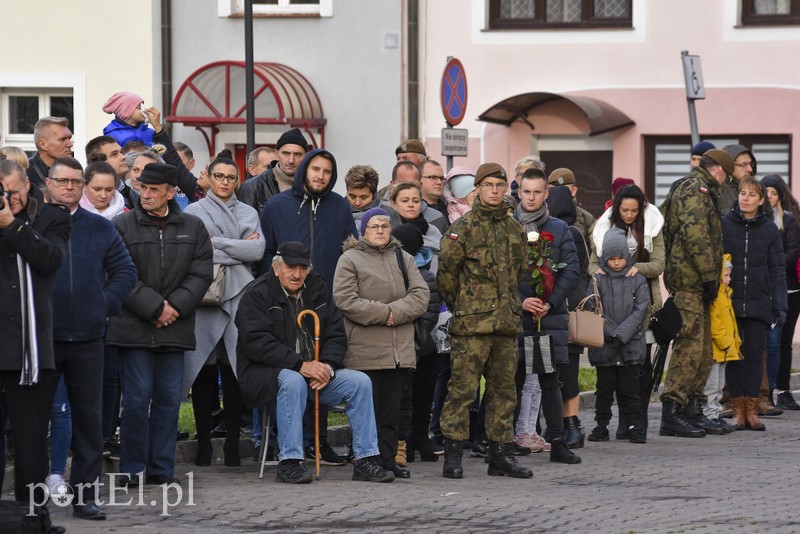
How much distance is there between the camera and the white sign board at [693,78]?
18.1m

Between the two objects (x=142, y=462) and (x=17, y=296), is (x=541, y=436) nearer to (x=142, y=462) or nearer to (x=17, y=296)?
(x=142, y=462)

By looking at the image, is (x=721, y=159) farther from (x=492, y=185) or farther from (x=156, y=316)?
(x=156, y=316)

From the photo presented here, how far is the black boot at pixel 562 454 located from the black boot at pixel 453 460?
105cm

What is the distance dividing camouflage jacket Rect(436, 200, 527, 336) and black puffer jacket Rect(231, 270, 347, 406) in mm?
795

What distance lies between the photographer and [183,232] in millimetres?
10414

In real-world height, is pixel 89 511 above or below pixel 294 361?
below

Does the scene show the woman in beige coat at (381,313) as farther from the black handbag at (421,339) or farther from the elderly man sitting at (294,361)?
the black handbag at (421,339)

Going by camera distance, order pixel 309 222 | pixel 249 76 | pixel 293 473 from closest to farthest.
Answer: pixel 293 473, pixel 309 222, pixel 249 76

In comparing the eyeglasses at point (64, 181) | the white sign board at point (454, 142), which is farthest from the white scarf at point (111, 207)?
the white sign board at point (454, 142)

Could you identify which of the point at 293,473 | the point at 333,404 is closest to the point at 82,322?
the point at 293,473

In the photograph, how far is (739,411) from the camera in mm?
14219

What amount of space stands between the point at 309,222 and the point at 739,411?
15.3 feet

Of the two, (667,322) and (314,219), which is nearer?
(314,219)

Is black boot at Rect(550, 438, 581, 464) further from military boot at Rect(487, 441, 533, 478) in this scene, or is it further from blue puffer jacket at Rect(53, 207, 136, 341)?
blue puffer jacket at Rect(53, 207, 136, 341)
